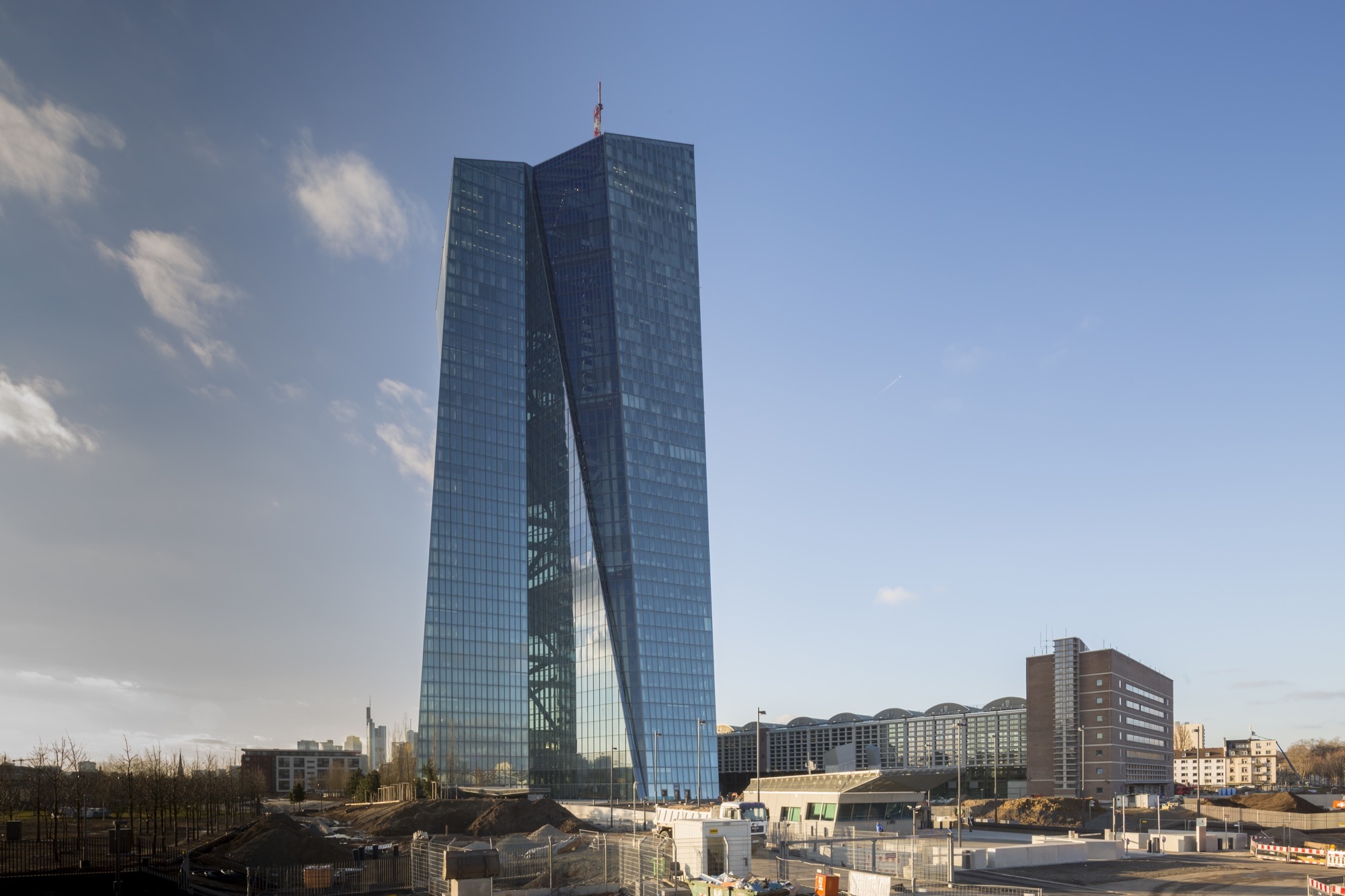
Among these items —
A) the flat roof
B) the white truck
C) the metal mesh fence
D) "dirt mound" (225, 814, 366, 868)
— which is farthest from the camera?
the flat roof

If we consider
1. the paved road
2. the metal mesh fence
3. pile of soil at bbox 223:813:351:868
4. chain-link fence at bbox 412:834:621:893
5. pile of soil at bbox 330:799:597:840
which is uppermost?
chain-link fence at bbox 412:834:621:893

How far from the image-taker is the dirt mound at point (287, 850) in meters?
51.6

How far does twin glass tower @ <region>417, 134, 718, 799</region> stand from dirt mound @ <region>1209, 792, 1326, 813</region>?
216 feet

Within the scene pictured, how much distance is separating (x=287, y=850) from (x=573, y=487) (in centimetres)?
10669

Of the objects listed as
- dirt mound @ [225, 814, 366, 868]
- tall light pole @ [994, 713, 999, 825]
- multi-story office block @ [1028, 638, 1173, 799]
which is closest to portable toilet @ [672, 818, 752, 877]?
dirt mound @ [225, 814, 366, 868]

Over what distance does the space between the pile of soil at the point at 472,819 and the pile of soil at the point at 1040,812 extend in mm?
51694

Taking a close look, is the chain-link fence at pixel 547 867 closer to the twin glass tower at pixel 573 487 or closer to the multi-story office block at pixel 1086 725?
the twin glass tower at pixel 573 487

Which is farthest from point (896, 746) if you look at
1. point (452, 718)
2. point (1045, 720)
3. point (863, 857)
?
point (863, 857)

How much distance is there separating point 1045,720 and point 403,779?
94313 mm

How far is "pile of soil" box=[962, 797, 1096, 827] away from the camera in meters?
111

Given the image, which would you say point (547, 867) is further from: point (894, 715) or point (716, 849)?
point (894, 715)

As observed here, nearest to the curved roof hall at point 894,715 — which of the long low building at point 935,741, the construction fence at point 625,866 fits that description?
the long low building at point 935,741

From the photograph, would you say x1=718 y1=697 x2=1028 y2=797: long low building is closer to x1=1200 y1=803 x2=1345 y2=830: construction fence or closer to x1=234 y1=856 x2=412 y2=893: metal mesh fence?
x1=1200 y1=803 x2=1345 y2=830: construction fence

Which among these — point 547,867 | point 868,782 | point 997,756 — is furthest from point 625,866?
point 997,756
